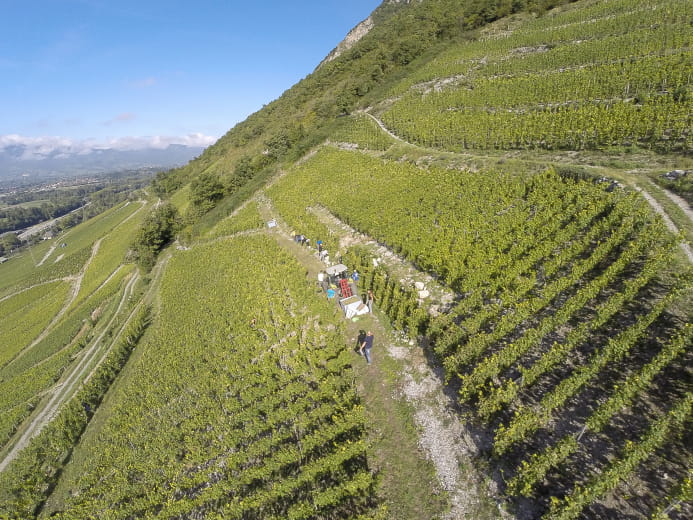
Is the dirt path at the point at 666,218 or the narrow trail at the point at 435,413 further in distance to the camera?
the dirt path at the point at 666,218

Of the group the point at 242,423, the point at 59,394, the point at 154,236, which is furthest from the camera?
the point at 154,236

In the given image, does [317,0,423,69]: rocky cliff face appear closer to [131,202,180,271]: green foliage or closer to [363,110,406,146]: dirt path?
[363,110,406,146]: dirt path

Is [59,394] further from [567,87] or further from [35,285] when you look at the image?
[35,285]

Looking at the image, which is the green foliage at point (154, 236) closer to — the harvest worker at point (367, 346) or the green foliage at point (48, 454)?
the green foliage at point (48, 454)

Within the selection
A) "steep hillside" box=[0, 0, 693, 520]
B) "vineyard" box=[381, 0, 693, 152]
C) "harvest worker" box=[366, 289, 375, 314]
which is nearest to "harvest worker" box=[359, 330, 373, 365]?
"steep hillside" box=[0, 0, 693, 520]

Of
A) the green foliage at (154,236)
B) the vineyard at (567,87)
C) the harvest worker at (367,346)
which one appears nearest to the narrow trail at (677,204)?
the vineyard at (567,87)

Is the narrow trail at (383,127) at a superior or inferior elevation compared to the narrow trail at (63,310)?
superior

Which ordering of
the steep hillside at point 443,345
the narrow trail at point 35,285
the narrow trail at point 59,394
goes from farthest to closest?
the narrow trail at point 35,285 < the narrow trail at point 59,394 < the steep hillside at point 443,345

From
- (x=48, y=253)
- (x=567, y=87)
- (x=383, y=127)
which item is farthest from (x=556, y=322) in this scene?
(x=48, y=253)
